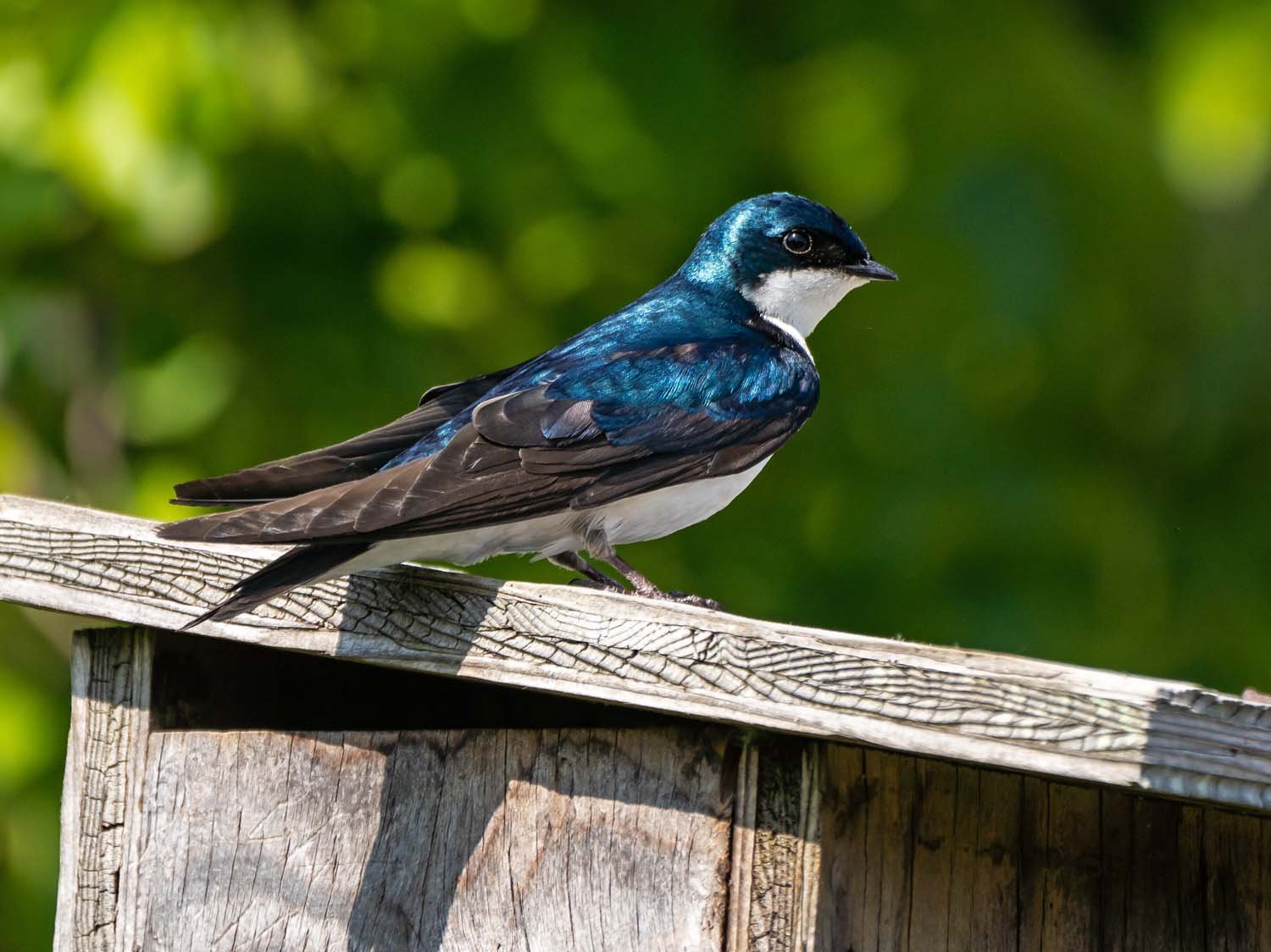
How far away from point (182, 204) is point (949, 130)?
5.95ft

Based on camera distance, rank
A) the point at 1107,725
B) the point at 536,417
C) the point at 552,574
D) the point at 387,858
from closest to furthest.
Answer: the point at 1107,725, the point at 387,858, the point at 536,417, the point at 552,574

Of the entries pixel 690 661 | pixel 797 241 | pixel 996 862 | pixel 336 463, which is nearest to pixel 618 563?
pixel 336 463

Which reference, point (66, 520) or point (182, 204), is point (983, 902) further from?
point (182, 204)

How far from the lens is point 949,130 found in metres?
3.88

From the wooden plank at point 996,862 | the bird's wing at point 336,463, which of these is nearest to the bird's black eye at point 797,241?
the bird's wing at point 336,463

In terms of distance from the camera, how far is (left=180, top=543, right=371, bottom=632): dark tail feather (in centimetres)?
184

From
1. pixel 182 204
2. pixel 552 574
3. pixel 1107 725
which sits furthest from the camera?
pixel 552 574

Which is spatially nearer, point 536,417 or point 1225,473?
point 536,417

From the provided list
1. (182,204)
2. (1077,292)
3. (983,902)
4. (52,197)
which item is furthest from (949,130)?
(983,902)

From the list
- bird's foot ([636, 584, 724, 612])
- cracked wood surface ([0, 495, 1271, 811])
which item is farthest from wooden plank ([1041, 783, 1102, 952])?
bird's foot ([636, 584, 724, 612])

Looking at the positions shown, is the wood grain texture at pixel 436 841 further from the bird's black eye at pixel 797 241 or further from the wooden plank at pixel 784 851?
the bird's black eye at pixel 797 241

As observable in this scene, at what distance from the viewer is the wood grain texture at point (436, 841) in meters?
1.91

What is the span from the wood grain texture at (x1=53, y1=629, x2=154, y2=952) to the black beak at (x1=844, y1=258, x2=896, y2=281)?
154 centimetres

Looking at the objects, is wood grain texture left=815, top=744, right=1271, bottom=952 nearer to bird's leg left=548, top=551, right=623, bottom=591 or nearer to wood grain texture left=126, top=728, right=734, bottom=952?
wood grain texture left=126, top=728, right=734, bottom=952
